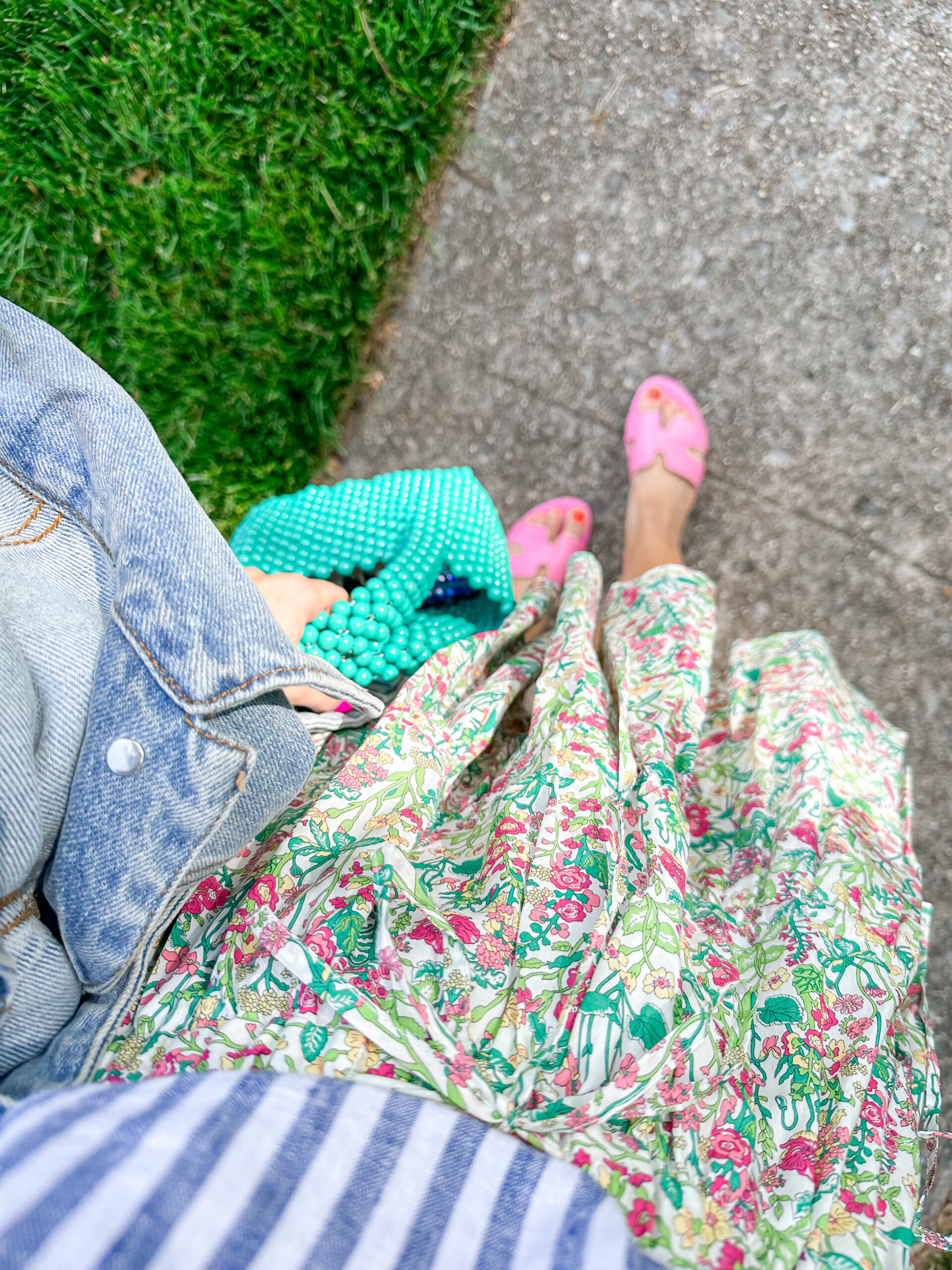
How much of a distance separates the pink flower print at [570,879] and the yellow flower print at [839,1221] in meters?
0.35

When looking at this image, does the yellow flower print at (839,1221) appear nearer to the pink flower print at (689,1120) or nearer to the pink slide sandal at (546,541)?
the pink flower print at (689,1120)

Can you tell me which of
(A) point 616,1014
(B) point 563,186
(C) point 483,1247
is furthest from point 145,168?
(C) point 483,1247

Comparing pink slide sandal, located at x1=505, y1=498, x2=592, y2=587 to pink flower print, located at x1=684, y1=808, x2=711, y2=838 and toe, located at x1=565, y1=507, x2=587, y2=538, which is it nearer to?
toe, located at x1=565, y1=507, x2=587, y2=538

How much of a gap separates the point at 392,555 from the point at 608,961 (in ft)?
2.28

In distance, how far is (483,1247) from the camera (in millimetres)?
568

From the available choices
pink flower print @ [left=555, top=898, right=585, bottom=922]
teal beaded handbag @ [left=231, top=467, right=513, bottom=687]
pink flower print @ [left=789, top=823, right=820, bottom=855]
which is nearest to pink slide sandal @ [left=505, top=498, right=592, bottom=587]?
teal beaded handbag @ [left=231, top=467, right=513, bottom=687]

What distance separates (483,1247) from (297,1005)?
0.28 m

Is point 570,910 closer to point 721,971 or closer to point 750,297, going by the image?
point 721,971

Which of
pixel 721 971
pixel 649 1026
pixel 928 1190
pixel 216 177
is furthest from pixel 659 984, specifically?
pixel 216 177

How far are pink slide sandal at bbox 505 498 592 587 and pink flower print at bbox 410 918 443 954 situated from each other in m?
0.87

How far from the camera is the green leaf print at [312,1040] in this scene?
0.75m

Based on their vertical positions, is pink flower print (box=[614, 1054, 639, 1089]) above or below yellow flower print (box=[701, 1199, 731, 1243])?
above

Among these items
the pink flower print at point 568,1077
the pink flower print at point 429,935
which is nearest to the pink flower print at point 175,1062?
the pink flower print at point 429,935

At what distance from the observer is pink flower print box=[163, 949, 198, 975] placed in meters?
0.85
